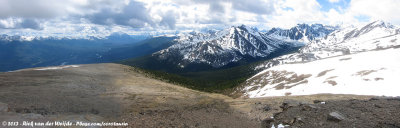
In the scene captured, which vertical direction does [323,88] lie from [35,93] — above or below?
below

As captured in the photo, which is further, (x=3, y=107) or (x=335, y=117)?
(x=3, y=107)

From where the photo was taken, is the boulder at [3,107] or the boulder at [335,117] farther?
the boulder at [3,107]

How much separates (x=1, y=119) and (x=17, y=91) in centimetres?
1311

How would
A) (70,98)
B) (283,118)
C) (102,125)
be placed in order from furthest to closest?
1. (70,98)
2. (283,118)
3. (102,125)

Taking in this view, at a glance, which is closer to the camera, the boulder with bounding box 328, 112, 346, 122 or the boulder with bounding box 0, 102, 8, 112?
the boulder with bounding box 328, 112, 346, 122

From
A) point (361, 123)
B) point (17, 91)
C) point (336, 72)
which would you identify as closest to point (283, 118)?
point (361, 123)

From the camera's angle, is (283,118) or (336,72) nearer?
(283,118)

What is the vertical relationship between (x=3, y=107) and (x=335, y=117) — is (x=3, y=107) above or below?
above

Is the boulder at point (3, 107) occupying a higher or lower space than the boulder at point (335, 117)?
higher

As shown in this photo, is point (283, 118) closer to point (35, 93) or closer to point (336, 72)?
point (35, 93)

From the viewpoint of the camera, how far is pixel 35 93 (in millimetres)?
26766

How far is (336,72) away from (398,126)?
7773 centimetres

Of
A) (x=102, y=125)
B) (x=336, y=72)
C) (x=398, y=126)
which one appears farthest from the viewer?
(x=336, y=72)

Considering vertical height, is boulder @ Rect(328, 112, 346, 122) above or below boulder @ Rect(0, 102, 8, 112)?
below
